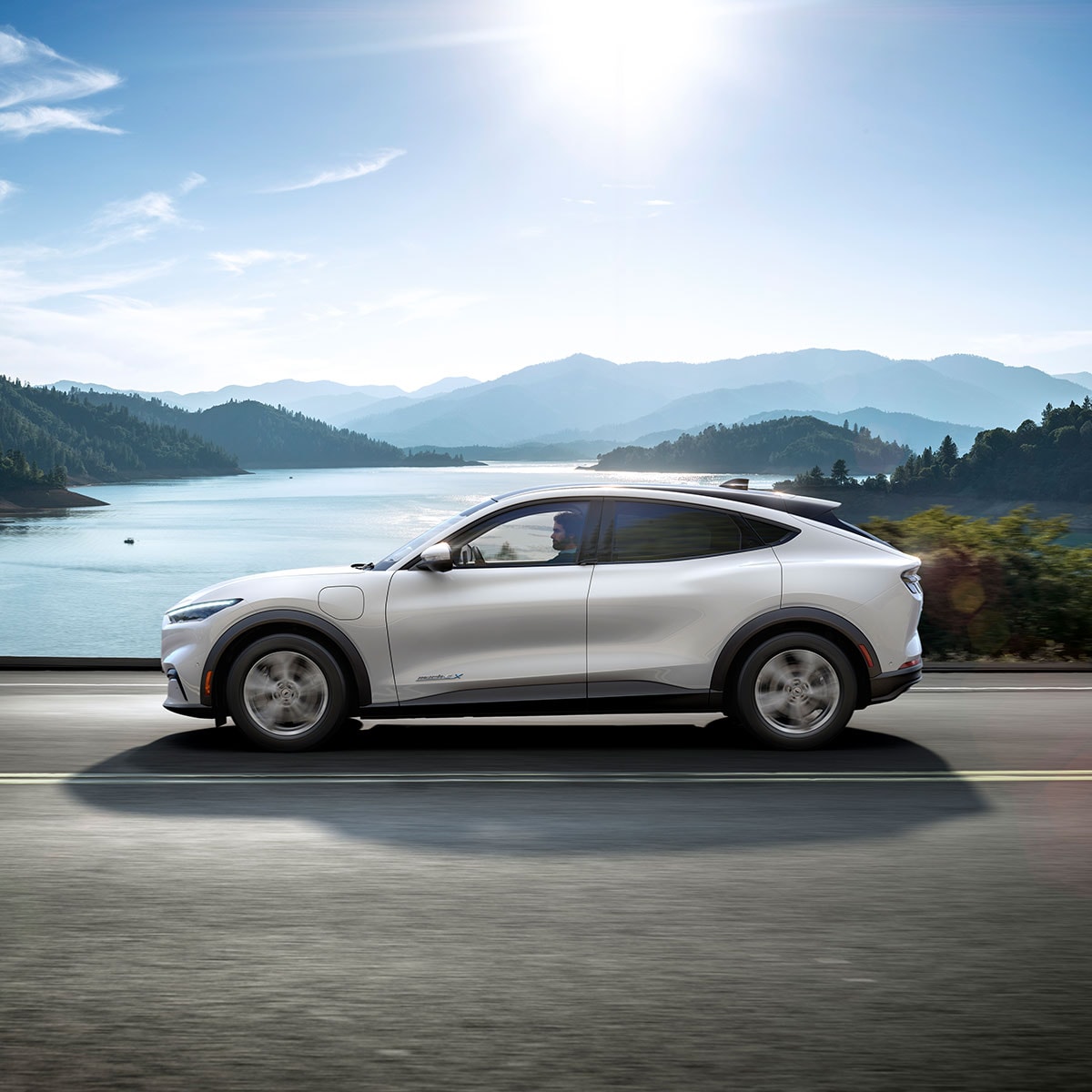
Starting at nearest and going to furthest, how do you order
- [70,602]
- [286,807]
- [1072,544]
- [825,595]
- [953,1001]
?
[953,1001] < [286,807] < [825,595] < [1072,544] < [70,602]

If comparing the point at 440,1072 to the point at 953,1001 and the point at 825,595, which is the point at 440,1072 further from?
the point at 825,595

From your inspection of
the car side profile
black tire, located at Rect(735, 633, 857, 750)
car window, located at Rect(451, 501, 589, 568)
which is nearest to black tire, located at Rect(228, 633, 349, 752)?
the car side profile

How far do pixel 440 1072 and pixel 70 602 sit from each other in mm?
97619

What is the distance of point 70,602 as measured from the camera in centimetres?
9375

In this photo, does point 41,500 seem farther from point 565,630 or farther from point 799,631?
point 799,631

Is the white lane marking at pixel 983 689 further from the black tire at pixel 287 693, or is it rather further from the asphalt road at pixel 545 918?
the black tire at pixel 287 693

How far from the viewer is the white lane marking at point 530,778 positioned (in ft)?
22.2

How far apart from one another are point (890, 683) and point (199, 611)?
4392 mm

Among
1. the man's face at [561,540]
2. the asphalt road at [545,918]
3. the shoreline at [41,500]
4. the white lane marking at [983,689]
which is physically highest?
the shoreline at [41,500]

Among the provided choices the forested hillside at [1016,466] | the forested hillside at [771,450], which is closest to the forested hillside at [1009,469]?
the forested hillside at [1016,466]

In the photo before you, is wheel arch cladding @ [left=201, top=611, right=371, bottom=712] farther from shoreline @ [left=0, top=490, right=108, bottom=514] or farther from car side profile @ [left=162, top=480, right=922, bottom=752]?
shoreline @ [left=0, top=490, right=108, bottom=514]

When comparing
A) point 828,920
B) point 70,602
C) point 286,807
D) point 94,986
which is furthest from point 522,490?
point 70,602

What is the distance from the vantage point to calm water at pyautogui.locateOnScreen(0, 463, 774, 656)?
270 ft

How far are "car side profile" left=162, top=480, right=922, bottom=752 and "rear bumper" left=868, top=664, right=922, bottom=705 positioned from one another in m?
0.01
